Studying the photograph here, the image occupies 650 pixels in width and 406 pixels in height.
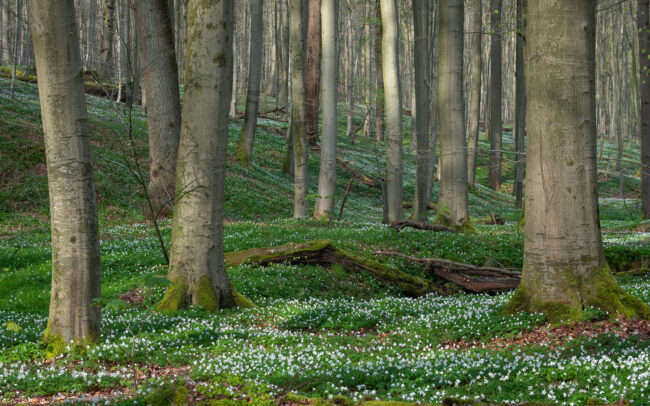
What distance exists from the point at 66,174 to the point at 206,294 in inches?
142

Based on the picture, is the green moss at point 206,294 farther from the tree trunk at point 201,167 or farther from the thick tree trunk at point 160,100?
the thick tree trunk at point 160,100

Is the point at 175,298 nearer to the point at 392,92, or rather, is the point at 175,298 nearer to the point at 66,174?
the point at 66,174

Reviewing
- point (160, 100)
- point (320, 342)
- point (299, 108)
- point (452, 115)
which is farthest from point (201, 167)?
point (299, 108)

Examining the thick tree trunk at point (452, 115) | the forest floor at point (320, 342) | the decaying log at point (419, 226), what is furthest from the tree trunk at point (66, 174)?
the thick tree trunk at point (452, 115)

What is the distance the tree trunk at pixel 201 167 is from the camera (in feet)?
30.9

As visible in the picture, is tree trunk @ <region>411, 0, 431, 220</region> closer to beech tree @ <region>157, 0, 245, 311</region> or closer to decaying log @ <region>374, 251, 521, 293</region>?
decaying log @ <region>374, 251, 521, 293</region>

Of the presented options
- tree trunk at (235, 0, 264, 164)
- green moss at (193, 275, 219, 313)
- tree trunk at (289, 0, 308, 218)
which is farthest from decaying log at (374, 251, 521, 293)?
tree trunk at (235, 0, 264, 164)

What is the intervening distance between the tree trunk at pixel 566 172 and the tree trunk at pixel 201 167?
524 centimetres

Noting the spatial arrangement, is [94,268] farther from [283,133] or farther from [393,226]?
[283,133]

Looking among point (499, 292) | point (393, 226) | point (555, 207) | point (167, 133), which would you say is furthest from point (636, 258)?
point (167, 133)

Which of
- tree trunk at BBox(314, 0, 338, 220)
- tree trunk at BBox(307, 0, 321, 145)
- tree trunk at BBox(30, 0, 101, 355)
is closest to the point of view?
tree trunk at BBox(30, 0, 101, 355)

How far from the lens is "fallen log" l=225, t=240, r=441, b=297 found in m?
13.1

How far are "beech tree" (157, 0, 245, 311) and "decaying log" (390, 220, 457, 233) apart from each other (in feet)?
26.4

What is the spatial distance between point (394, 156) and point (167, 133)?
27.9 ft
